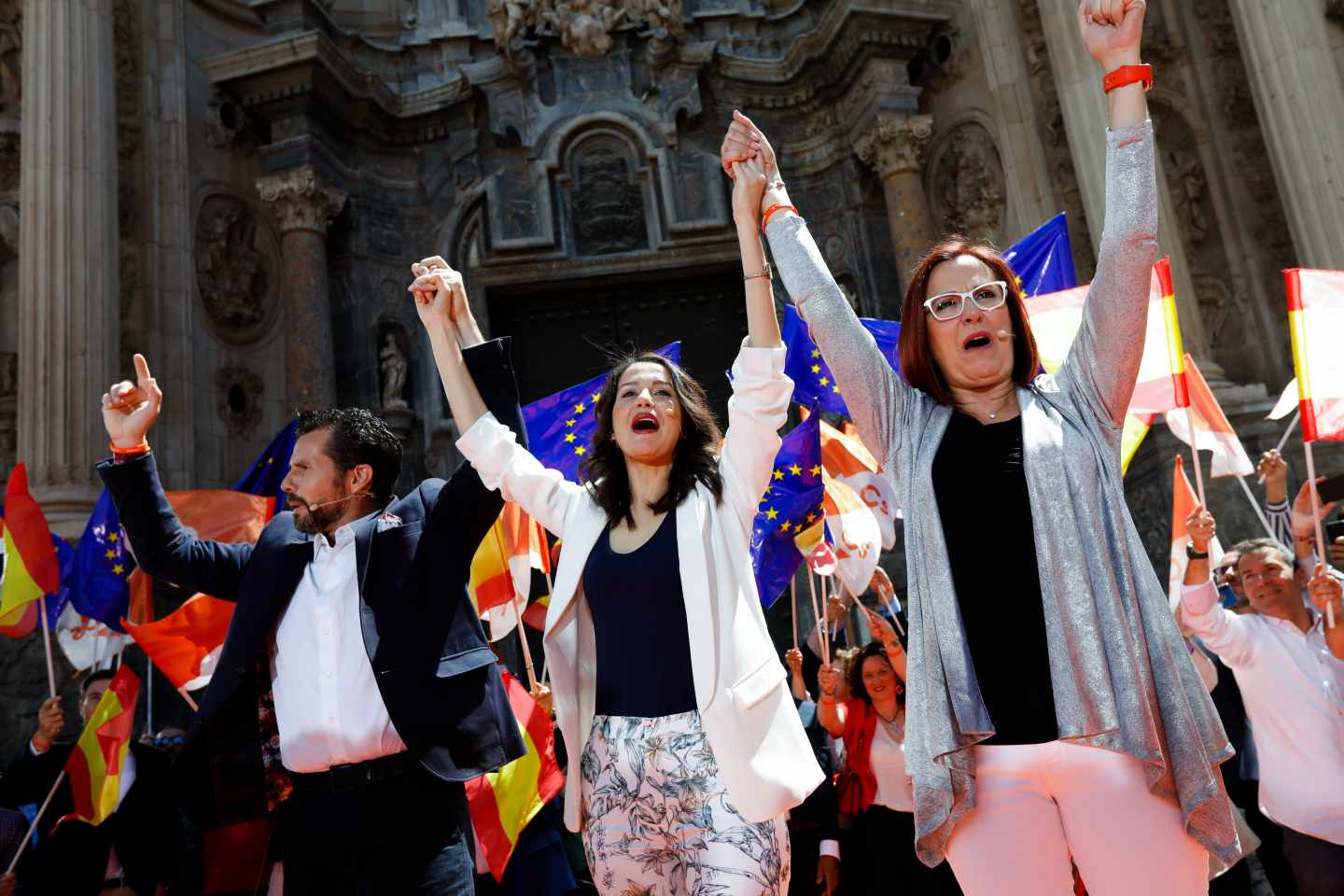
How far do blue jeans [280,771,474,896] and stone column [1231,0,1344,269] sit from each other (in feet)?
26.8

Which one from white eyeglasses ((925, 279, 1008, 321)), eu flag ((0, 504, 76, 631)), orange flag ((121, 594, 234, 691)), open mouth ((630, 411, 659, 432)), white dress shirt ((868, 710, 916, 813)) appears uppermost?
eu flag ((0, 504, 76, 631))

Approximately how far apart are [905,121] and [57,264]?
26.9 ft

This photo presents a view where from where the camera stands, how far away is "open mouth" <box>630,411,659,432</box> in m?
3.06

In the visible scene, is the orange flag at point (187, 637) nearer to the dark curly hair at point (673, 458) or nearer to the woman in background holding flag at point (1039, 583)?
the dark curly hair at point (673, 458)

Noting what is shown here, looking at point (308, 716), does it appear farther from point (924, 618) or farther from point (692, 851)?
point (924, 618)

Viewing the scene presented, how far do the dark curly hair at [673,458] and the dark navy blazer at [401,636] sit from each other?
0.25 metres

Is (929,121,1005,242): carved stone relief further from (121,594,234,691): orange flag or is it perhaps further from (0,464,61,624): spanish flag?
(0,464,61,624): spanish flag

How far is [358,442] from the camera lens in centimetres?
343

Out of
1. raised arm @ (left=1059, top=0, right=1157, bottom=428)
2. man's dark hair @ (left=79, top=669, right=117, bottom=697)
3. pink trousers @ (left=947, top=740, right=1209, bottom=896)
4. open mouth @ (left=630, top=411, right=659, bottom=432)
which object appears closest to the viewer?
pink trousers @ (left=947, top=740, right=1209, bottom=896)

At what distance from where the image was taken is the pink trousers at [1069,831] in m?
2.06

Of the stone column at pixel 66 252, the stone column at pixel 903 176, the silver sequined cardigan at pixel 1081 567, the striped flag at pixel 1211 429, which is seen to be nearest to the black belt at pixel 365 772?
the silver sequined cardigan at pixel 1081 567

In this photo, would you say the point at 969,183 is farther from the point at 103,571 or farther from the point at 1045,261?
the point at 103,571

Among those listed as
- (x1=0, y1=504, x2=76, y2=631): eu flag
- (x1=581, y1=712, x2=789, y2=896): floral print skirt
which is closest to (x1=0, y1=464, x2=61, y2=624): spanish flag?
(x1=0, y1=504, x2=76, y2=631): eu flag

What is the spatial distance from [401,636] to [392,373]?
9.78 meters
